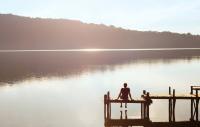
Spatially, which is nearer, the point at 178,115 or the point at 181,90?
the point at 178,115

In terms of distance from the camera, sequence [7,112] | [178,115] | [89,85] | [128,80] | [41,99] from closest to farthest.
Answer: [178,115]
[7,112]
[41,99]
[89,85]
[128,80]

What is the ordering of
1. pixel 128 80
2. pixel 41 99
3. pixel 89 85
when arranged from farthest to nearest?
pixel 128 80
pixel 89 85
pixel 41 99

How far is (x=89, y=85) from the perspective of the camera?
82.6 metres

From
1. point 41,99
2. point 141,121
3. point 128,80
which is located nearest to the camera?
point 141,121

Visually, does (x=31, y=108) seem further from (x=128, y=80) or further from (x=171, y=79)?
(x=171, y=79)

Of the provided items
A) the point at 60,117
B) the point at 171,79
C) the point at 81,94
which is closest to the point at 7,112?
the point at 60,117

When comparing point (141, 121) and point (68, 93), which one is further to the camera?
point (68, 93)

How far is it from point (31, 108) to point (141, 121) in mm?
23463

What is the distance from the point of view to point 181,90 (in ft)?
237

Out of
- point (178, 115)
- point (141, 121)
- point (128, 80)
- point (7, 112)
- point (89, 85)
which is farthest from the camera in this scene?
point (128, 80)

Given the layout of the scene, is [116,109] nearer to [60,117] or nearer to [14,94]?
[60,117]

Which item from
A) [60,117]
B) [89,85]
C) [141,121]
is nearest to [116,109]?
[60,117]

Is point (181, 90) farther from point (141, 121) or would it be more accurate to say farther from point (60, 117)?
point (141, 121)

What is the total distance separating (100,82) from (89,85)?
569 cm
